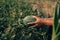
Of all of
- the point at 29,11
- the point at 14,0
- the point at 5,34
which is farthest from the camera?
the point at 14,0

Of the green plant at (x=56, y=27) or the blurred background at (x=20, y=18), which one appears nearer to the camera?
the green plant at (x=56, y=27)

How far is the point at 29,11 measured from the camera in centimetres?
488

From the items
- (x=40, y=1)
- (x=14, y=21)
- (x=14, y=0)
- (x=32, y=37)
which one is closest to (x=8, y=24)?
(x=14, y=21)

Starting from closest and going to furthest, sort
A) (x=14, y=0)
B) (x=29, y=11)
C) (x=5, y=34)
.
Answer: (x=5, y=34) < (x=29, y=11) < (x=14, y=0)

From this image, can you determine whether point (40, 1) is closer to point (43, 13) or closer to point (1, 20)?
point (43, 13)

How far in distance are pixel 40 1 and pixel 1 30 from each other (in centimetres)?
133

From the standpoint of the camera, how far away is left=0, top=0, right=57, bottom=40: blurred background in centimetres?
437

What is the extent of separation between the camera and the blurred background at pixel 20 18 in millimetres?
4371

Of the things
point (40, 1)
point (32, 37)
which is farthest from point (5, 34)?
point (40, 1)

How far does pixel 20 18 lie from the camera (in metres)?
4.60

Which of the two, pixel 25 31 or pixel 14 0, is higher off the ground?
pixel 14 0

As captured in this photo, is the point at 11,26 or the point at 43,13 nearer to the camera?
the point at 11,26

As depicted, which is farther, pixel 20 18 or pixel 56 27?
pixel 20 18

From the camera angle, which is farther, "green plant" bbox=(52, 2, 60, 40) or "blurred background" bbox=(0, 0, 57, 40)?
"blurred background" bbox=(0, 0, 57, 40)
